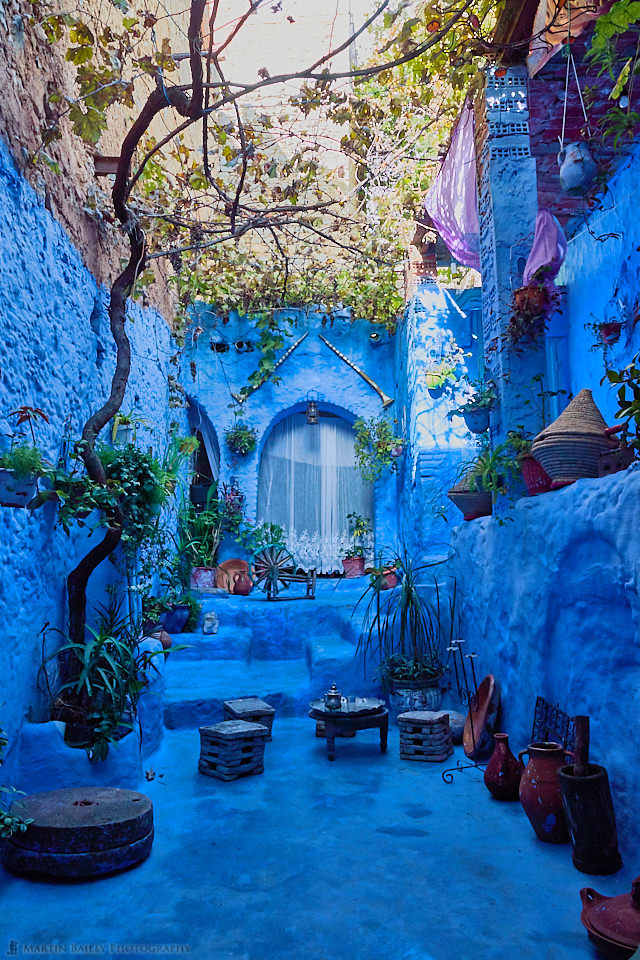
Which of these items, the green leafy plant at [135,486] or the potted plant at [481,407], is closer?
the green leafy plant at [135,486]

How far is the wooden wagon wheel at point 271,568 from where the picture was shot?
27.1ft

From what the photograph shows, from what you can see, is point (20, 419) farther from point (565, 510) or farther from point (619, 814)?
point (619, 814)

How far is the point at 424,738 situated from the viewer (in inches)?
178

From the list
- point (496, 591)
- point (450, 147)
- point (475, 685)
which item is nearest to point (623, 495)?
point (496, 591)

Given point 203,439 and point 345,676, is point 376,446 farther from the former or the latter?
point 345,676

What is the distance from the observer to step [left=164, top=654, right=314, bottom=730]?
5.24 metres

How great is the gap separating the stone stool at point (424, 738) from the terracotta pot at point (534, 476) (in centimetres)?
163

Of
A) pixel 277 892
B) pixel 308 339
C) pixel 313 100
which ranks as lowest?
pixel 277 892

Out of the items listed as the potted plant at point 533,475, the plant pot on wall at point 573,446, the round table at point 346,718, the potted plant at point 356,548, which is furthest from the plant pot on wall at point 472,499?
the potted plant at point 356,548

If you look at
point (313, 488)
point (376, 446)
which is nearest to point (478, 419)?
point (376, 446)

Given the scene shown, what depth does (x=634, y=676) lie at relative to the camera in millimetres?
2879

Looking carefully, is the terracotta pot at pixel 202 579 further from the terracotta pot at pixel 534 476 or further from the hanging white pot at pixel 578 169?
the hanging white pot at pixel 578 169

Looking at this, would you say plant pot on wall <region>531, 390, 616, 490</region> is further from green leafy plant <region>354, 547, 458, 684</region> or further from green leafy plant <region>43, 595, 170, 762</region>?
green leafy plant <region>43, 595, 170, 762</region>

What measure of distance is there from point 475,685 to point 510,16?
4555mm
